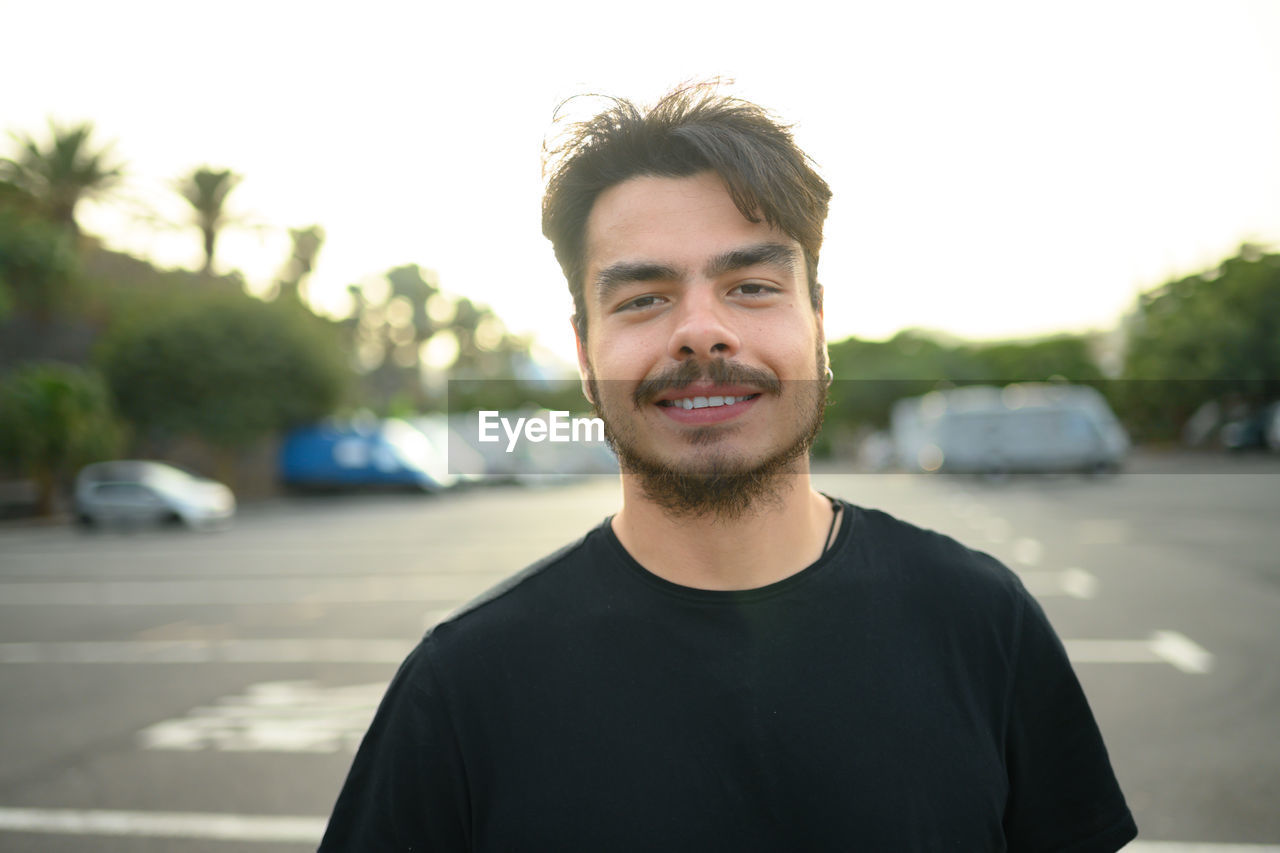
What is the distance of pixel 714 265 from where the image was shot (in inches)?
63.9

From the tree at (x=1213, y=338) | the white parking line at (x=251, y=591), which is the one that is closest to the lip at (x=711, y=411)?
the white parking line at (x=251, y=591)

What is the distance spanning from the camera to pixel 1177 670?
20.8ft

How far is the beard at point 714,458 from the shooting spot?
1576 millimetres

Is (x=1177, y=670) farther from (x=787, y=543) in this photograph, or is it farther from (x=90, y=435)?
(x=90, y=435)

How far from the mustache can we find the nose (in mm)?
16

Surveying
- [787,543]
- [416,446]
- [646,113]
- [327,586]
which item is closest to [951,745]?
[787,543]

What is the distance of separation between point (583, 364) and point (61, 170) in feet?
114

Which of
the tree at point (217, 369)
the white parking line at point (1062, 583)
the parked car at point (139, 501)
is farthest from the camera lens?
the tree at point (217, 369)

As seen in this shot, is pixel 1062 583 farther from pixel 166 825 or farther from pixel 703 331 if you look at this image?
pixel 703 331

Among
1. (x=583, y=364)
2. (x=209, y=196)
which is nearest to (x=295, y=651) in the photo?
(x=583, y=364)

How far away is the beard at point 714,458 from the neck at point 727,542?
1 cm

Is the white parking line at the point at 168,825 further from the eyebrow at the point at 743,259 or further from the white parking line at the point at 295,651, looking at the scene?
the eyebrow at the point at 743,259

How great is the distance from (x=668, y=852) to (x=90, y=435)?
2586 cm

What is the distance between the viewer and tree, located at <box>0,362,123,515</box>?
2206cm
